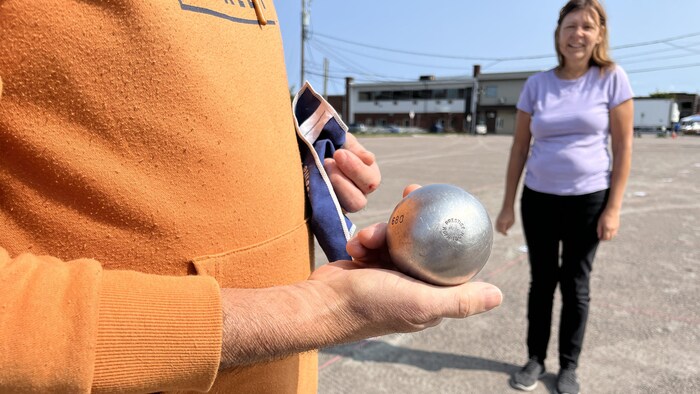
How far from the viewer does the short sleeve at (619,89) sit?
8.48 feet

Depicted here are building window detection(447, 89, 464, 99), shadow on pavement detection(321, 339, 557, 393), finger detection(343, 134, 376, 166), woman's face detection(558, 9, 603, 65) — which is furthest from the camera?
building window detection(447, 89, 464, 99)

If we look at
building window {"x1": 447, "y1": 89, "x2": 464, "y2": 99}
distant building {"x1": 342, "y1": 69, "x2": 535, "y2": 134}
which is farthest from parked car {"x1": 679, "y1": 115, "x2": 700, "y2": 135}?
building window {"x1": 447, "y1": 89, "x2": 464, "y2": 99}

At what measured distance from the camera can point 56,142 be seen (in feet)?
2.61

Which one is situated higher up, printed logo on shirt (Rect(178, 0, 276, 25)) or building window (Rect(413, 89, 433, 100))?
building window (Rect(413, 89, 433, 100))

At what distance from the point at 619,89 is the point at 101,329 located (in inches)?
108

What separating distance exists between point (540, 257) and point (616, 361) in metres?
0.88

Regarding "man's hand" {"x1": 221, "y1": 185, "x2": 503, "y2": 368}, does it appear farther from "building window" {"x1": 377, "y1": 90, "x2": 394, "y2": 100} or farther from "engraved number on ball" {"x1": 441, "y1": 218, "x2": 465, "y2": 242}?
"building window" {"x1": 377, "y1": 90, "x2": 394, "y2": 100}

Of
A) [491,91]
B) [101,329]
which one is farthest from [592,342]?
[491,91]

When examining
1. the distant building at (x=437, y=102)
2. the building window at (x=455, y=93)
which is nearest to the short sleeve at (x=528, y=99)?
the distant building at (x=437, y=102)

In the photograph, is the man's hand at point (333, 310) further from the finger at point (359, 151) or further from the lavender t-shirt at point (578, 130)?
the lavender t-shirt at point (578, 130)

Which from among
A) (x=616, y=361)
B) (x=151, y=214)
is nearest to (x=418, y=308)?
(x=151, y=214)

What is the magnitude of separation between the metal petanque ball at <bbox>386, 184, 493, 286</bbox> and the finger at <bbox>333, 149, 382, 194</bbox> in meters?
0.23

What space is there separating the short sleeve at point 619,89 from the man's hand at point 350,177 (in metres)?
1.84

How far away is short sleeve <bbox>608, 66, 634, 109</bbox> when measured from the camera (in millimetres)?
2586
